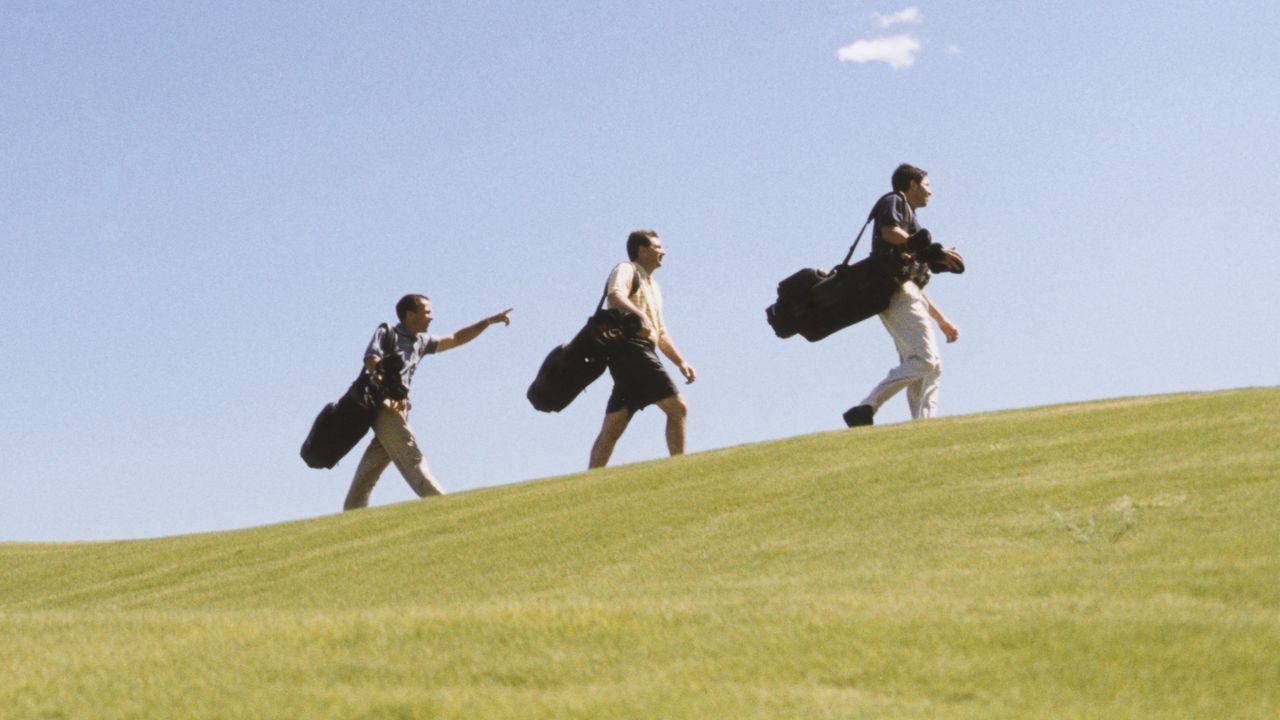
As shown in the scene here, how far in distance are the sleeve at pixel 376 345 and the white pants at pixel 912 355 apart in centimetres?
457

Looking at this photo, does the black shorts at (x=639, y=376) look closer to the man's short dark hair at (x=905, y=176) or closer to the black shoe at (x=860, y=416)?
the black shoe at (x=860, y=416)

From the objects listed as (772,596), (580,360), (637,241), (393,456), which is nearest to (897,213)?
(637,241)

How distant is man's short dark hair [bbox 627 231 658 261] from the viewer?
49.1 feet

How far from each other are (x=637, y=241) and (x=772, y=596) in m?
8.20

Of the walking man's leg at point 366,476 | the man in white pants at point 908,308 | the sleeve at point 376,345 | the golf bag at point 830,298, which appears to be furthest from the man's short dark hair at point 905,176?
the walking man's leg at point 366,476

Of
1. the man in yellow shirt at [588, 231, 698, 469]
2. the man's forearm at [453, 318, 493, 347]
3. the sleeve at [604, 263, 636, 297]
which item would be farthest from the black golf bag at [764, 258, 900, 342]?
the man's forearm at [453, 318, 493, 347]

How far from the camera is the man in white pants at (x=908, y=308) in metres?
14.4

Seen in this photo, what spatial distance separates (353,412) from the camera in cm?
1540

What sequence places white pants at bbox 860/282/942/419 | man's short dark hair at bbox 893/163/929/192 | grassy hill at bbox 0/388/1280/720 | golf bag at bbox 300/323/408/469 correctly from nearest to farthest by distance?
grassy hill at bbox 0/388/1280/720, white pants at bbox 860/282/942/419, man's short dark hair at bbox 893/163/929/192, golf bag at bbox 300/323/408/469

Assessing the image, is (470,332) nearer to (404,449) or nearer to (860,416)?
(404,449)

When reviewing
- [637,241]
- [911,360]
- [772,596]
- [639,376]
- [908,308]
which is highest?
[637,241]

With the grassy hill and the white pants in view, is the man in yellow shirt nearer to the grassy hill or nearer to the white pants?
the grassy hill

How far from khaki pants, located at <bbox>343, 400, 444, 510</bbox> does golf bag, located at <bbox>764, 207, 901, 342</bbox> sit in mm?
3671

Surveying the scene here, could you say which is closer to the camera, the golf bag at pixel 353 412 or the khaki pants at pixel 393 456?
the golf bag at pixel 353 412
